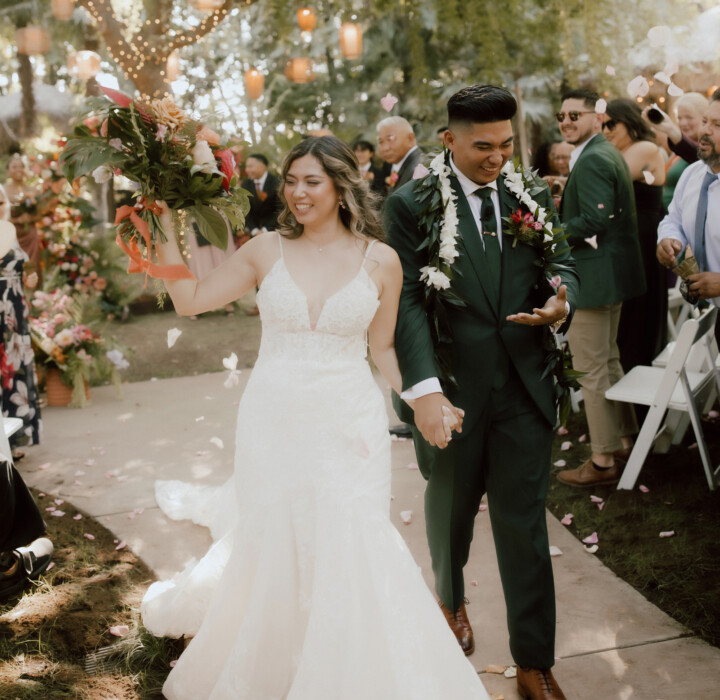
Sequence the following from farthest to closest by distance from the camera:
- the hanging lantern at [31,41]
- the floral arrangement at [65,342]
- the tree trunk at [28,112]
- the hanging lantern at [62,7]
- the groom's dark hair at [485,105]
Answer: the tree trunk at [28,112] → the hanging lantern at [31,41] → the hanging lantern at [62,7] → the floral arrangement at [65,342] → the groom's dark hair at [485,105]

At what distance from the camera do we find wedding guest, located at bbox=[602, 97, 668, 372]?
5.58m

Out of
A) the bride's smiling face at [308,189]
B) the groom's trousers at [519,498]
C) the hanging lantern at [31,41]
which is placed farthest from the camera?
the hanging lantern at [31,41]

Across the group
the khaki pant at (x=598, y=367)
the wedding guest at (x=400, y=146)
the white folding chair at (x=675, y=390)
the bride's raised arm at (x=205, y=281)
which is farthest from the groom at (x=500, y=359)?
the wedding guest at (x=400, y=146)

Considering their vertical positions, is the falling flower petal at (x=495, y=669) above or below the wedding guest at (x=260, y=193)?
below

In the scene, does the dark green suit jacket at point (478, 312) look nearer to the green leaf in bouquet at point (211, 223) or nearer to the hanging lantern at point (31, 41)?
the green leaf in bouquet at point (211, 223)

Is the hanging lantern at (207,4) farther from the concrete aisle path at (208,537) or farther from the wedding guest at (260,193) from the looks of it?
the concrete aisle path at (208,537)

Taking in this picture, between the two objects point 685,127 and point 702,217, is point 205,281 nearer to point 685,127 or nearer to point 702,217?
point 702,217

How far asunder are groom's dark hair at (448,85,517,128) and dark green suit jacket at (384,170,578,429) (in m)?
0.28

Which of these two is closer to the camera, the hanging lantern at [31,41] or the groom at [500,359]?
the groom at [500,359]

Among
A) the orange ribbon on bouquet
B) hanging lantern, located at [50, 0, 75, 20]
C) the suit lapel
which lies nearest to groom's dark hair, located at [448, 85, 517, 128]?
the suit lapel

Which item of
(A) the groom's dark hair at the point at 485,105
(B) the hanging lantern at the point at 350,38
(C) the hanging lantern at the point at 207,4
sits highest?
(C) the hanging lantern at the point at 207,4

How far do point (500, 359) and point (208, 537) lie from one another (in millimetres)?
2474

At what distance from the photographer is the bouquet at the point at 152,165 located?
8.57ft

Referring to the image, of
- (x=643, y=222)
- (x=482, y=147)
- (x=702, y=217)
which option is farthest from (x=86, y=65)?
(x=482, y=147)
